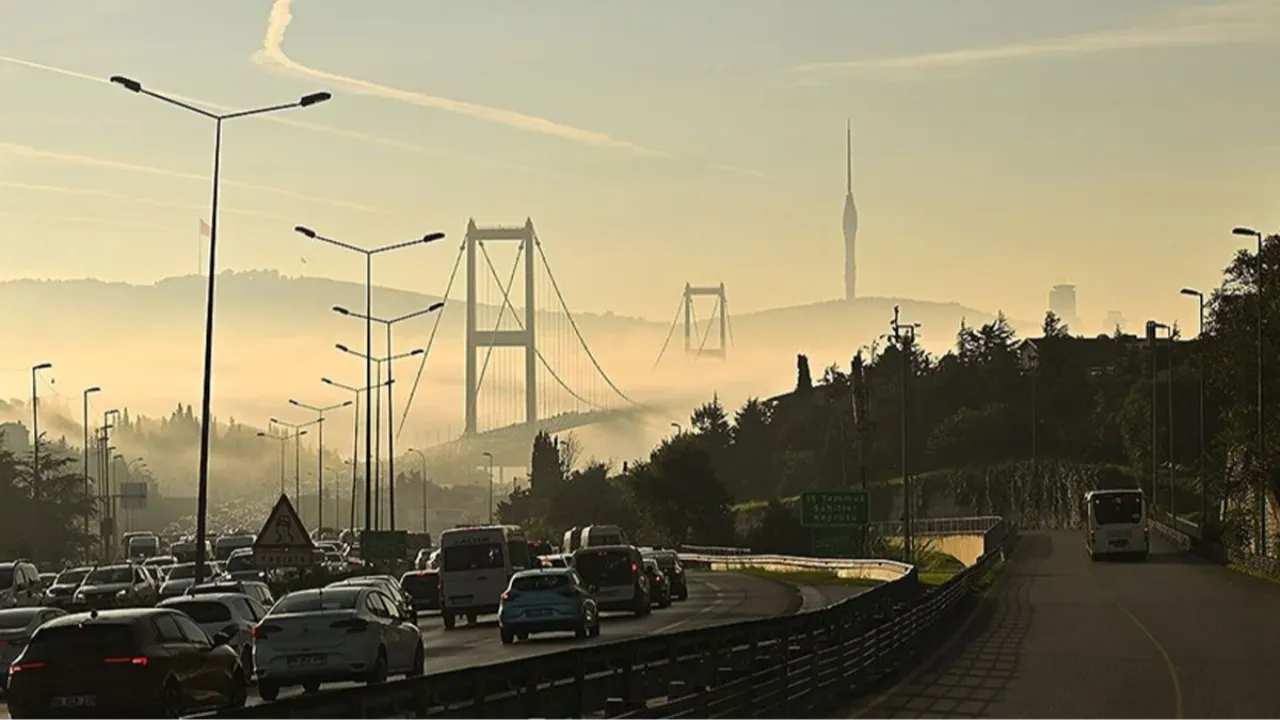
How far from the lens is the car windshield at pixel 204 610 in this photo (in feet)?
111

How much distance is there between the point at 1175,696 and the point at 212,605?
46.6 ft

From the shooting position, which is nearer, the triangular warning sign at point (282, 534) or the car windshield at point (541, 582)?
the car windshield at point (541, 582)

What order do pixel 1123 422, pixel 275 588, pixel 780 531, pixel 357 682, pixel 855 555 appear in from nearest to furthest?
pixel 357 682
pixel 275 588
pixel 855 555
pixel 780 531
pixel 1123 422

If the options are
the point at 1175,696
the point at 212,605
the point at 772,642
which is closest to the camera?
the point at 772,642

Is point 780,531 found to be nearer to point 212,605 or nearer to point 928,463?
point 928,463

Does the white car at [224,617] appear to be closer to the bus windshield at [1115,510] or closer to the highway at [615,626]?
the highway at [615,626]

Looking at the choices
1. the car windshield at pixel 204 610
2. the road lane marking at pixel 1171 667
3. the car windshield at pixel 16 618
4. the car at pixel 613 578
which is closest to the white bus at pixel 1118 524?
the road lane marking at pixel 1171 667

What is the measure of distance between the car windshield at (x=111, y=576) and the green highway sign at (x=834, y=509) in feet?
81.2

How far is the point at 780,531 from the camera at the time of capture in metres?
147

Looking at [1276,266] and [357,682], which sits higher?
[1276,266]

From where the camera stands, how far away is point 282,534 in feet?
150

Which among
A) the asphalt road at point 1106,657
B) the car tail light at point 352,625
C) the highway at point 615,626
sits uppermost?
the car tail light at point 352,625

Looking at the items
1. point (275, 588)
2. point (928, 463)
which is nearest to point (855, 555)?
point (275, 588)

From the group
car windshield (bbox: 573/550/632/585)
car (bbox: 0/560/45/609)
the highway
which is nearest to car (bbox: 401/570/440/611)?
the highway
